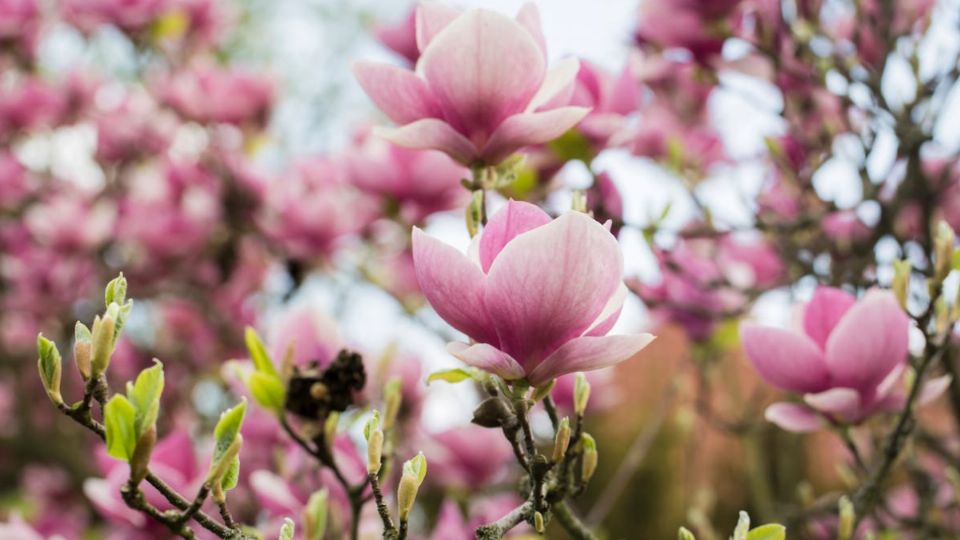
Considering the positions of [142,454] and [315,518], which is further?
[315,518]

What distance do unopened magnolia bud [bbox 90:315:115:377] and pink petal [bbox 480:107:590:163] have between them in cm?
36

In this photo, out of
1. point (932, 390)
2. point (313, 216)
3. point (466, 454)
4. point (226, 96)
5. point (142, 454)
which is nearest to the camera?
point (142, 454)

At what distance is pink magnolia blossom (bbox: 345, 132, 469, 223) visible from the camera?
1.60 metres

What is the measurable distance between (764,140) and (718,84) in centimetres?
12

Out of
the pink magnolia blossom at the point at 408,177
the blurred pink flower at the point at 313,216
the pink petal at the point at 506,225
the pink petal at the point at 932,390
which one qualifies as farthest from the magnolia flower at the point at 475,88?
the blurred pink flower at the point at 313,216

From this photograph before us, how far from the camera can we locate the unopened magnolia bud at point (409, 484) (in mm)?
659

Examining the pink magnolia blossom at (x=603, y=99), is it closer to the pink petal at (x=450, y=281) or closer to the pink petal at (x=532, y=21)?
the pink petal at (x=532, y=21)

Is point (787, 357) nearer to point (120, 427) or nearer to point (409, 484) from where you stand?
point (409, 484)

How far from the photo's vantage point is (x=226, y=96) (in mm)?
2637

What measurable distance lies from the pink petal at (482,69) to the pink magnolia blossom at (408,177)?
75 centimetres

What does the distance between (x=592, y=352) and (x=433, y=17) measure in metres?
0.37

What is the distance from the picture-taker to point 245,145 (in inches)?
106

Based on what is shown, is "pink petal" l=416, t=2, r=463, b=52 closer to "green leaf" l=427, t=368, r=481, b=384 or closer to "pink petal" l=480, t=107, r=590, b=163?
"pink petal" l=480, t=107, r=590, b=163

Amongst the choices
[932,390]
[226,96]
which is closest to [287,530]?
[932,390]
